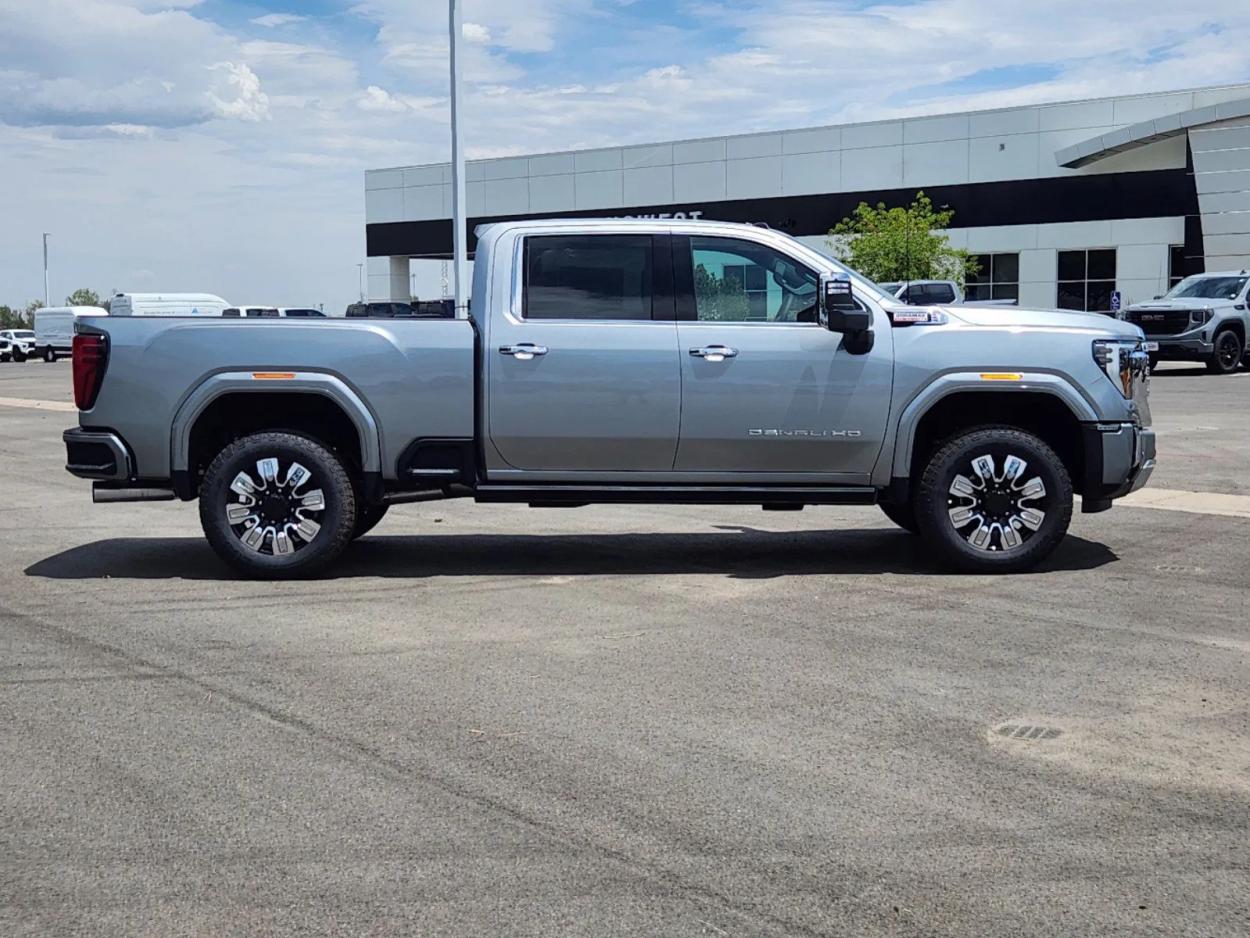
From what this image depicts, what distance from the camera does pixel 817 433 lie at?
843 cm

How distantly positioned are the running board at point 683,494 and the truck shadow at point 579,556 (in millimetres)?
474

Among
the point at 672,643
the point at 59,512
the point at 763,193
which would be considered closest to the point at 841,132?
the point at 763,193

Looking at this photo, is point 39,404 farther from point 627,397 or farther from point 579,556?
point 627,397

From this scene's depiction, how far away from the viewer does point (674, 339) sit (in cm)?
839

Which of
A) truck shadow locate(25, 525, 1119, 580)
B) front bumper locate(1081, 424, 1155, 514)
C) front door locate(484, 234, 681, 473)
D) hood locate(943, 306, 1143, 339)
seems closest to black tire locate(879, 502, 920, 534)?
truck shadow locate(25, 525, 1119, 580)

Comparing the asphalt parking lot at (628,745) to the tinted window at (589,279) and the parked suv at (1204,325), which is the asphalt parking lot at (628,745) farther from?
the parked suv at (1204,325)

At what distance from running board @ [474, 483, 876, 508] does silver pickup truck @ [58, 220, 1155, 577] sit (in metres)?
0.01

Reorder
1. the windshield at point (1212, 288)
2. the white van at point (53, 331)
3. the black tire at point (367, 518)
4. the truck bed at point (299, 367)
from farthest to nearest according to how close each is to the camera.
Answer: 1. the white van at point (53, 331)
2. the windshield at point (1212, 288)
3. the black tire at point (367, 518)
4. the truck bed at point (299, 367)

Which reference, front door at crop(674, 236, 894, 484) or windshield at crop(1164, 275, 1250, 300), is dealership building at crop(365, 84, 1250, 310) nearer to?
windshield at crop(1164, 275, 1250, 300)

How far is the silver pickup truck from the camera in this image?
8367 mm

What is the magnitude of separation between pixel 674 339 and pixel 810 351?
2.61 ft

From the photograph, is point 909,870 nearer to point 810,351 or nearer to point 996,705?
point 996,705

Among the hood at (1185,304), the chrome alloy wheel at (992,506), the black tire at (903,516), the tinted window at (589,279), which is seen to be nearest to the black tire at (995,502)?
the chrome alloy wheel at (992,506)

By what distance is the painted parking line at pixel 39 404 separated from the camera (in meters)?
26.8
